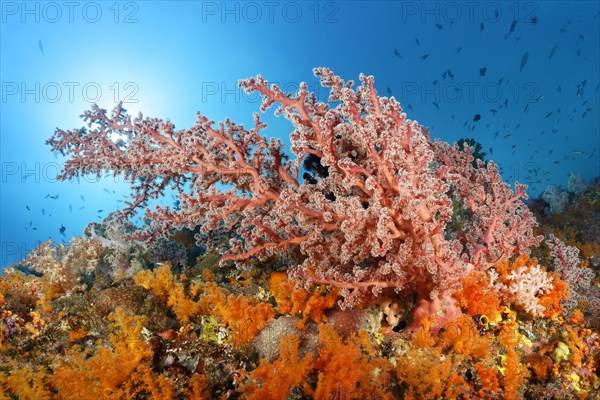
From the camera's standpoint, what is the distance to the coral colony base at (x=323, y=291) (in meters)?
3.47

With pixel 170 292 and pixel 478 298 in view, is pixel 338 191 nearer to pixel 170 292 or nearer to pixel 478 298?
pixel 478 298

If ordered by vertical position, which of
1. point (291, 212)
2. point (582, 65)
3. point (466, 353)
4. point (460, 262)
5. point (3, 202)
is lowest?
point (466, 353)

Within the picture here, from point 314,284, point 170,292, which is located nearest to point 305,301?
point 314,284

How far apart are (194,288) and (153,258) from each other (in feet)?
8.62

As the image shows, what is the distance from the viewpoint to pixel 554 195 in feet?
44.9

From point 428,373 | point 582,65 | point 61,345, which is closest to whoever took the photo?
point 428,373

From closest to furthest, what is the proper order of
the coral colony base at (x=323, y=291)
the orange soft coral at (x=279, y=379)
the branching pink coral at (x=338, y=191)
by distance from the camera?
the orange soft coral at (x=279, y=379) → the coral colony base at (x=323, y=291) → the branching pink coral at (x=338, y=191)

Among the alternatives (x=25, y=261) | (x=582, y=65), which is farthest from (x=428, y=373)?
(x=582, y=65)

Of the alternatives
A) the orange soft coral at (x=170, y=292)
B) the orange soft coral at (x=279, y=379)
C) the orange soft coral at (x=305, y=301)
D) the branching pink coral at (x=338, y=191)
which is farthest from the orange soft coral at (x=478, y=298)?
the orange soft coral at (x=170, y=292)

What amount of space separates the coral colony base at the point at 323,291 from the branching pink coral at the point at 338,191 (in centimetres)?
3

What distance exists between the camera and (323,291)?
15.2 feet

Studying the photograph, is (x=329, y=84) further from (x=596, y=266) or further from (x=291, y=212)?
(x=596, y=266)

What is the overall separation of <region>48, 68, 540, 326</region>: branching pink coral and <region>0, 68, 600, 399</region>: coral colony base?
25 mm

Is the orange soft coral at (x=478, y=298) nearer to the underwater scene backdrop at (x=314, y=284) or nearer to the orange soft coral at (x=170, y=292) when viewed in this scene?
the underwater scene backdrop at (x=314, y=284)
